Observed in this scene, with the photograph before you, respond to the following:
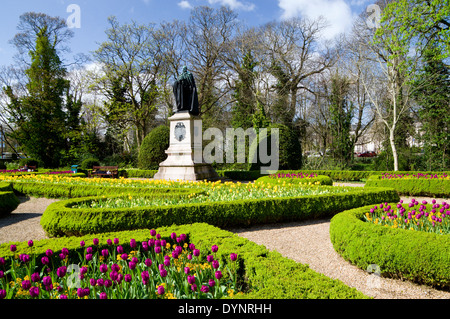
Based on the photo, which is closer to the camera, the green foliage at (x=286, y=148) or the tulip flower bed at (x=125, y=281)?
the tulip flower bed at (x=125, y=281)

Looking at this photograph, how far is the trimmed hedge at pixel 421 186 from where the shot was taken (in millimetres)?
9708

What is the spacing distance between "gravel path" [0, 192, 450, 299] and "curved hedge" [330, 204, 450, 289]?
128 millimetres

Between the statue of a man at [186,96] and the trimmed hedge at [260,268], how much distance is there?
10.7 meters

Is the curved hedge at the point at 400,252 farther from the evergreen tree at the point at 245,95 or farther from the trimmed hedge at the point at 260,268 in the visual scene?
the evergreen tree at the point at 245,95

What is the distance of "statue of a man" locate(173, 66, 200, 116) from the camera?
45.8 ft

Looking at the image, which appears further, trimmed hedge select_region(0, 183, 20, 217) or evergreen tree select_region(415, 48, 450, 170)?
evergreen tree select_region(415, 48, 450, 170)

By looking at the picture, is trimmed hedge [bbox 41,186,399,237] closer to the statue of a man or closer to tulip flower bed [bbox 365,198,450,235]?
tulip flower bed [bbox 365,198,450,235]

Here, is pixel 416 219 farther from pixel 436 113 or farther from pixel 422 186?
pixel 436 113

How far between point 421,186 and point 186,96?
34.7 ft

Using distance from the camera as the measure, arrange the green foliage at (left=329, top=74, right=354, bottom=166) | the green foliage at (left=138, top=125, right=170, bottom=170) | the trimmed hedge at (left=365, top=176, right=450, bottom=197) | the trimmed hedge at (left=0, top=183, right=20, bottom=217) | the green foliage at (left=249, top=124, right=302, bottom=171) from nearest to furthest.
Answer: the trimmed hedge at (left=0, top=183, right=20, bottom=217) → the trimmed hedge at (left=365, top=176, right=450, bottom=197) → the green foliage at (left=249, top=124, right=302, bottom=171) → the green foliage at (left=138, top=125, right=170, bottom=170) → the green foliage at (left=329, top=74, right=354, bottom=166)

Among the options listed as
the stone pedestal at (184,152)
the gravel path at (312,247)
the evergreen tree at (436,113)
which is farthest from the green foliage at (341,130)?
the gravel path at (312,247)

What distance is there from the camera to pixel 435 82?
16859 millimetres

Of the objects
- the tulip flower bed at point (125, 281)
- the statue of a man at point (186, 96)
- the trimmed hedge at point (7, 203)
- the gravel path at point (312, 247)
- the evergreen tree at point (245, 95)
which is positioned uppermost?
the evergreen tree at point (245, 95)

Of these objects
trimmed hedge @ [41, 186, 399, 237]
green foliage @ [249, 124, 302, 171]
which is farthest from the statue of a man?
trimmed hedge @ [41, 186, 399, 237]
